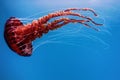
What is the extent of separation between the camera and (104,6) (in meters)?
1.81

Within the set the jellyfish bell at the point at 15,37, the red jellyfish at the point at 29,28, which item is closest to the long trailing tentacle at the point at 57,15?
the red jellyfish at the point at 29,28

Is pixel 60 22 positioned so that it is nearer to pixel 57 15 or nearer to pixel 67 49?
pixel 57 15

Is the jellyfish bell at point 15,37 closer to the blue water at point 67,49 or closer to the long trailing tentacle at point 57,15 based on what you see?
the blue water at point 67,49

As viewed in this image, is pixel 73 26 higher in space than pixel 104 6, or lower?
lower

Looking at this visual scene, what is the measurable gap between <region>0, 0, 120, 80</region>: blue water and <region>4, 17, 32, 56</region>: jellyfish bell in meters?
0.03

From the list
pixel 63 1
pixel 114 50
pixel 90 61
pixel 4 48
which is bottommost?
pixel 4 48

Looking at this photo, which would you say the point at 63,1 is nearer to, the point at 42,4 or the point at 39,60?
the point at 42,4

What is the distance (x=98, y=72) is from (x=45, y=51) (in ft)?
1.42

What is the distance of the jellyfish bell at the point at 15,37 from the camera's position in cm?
179

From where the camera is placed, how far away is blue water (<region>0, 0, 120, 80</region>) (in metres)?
1.79

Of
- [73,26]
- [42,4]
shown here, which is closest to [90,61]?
[73,26]

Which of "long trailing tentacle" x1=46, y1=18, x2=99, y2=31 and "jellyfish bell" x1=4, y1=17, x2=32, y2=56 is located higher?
"long trailing tentacle" x1=46, y1=18, x2=99, y2=31

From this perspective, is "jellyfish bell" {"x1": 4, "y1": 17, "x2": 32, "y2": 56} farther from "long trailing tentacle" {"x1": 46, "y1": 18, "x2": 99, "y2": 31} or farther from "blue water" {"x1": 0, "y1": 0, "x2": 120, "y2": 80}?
"long trailing tentacle" {"x1": 46, "y1": 18, "x2": 99, "y2": 31}

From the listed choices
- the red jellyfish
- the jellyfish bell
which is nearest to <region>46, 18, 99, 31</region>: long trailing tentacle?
the red jellyfish
